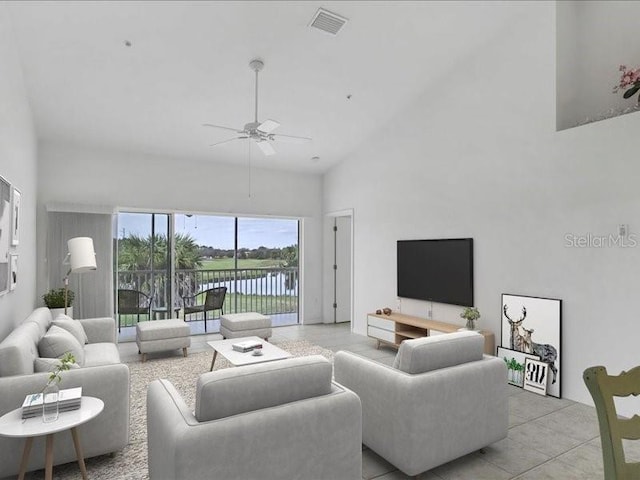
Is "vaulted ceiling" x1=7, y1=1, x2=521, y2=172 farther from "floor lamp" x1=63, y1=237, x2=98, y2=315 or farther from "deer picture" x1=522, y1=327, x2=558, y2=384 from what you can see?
"deer picture" x1=522, y1=327, x2=558, y2=384

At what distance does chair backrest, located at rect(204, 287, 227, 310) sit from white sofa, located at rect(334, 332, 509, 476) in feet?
13.9

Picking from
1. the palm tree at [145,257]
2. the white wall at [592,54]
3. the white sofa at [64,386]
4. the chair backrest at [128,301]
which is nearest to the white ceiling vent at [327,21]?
the white wall at [592,54]

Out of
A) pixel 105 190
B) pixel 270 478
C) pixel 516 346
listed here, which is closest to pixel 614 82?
pixel 516 346

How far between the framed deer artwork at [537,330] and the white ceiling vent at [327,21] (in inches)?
133

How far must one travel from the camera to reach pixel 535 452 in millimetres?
2715

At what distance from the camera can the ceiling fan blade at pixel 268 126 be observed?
373cm

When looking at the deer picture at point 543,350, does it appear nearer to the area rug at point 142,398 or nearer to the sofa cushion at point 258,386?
the area rug at point 142,398

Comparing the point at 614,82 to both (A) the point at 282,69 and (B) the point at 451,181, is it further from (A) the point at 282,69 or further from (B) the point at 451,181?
(A) the point at 282,69

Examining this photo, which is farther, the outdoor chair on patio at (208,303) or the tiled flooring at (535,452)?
the outdoor chair on patio at (208,303)

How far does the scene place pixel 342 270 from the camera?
7922 mm

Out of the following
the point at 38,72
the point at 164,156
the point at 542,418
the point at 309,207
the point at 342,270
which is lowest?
the point at 542,418

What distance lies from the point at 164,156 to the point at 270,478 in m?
5.64

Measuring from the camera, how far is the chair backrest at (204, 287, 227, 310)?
6.44 m

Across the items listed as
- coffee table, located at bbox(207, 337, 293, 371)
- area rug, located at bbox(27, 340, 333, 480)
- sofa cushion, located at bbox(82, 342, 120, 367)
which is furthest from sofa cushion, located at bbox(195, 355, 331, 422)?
sofa cushion, located at bbox(82, 342, 120, 367)
